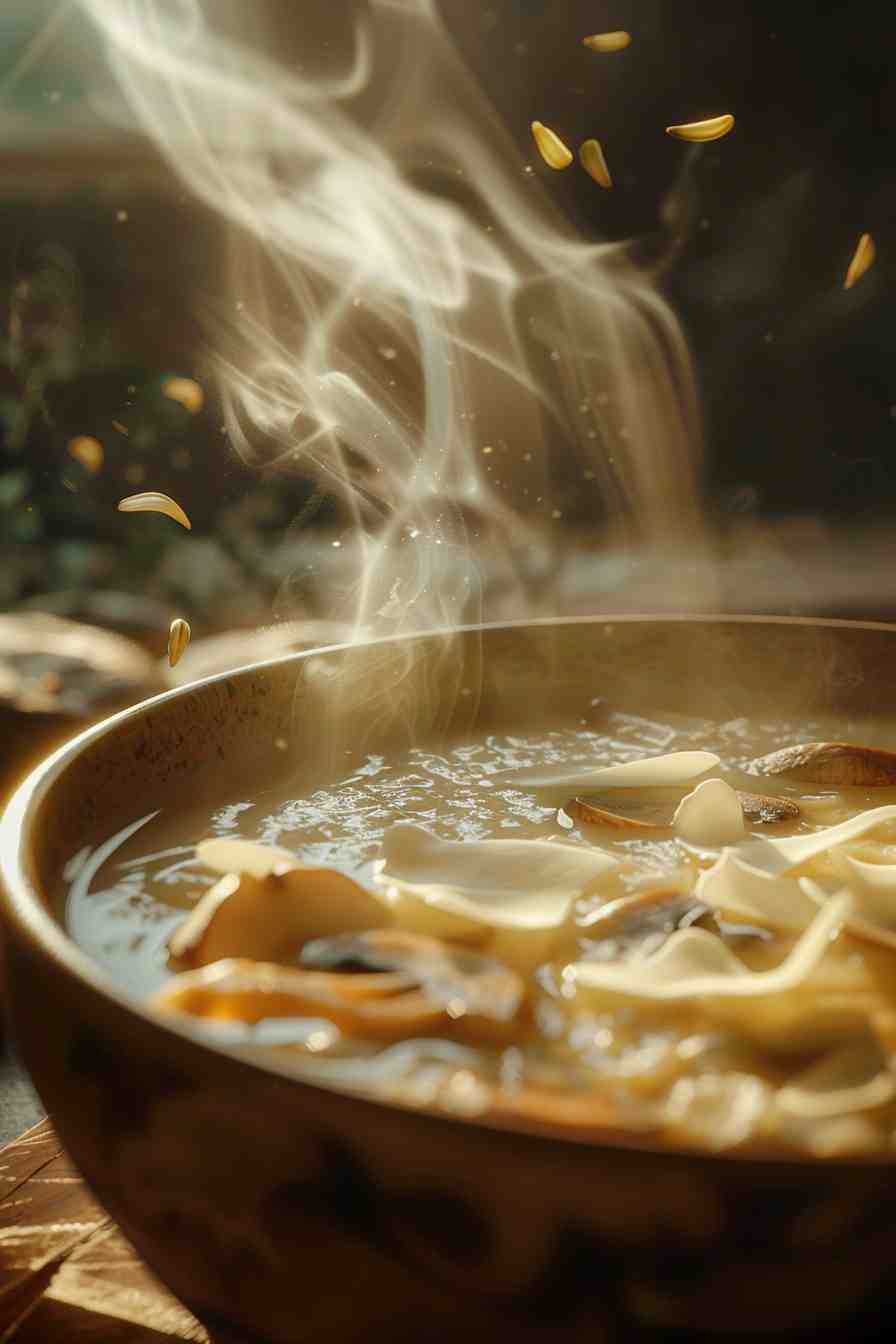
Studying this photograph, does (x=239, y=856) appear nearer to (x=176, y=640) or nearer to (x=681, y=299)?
(x=176, y=640)

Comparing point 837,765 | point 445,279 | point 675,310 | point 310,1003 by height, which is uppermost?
point 310,1003

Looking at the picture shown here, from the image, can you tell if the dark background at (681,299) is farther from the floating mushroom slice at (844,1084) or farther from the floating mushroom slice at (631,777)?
the floating mushroom slice at (844,1084)

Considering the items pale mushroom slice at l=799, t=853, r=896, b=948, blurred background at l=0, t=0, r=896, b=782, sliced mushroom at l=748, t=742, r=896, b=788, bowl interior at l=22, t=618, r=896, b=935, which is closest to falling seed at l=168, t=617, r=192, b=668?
bowl interior at l=22, t=618, r=896, b=935

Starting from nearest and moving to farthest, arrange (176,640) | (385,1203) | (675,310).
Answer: (385,1203), (176,640), (675,310)

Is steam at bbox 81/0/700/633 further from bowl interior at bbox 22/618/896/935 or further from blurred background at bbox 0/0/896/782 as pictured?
bowl interior at bbox 22/618/896/935

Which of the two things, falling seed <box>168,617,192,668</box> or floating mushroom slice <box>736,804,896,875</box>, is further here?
falling seed <box>168,617,192,668</box>

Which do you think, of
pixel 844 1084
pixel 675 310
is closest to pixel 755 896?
pixel 844 1084

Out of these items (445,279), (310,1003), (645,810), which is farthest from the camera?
(445,279)

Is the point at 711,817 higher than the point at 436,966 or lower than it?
lower
